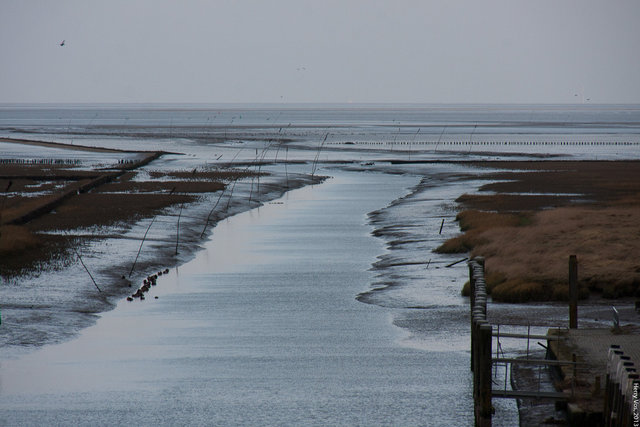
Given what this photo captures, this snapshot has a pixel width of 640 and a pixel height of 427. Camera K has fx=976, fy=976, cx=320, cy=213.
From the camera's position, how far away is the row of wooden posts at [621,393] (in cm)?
1370

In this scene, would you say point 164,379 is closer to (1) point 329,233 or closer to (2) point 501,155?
(1) point 329,233

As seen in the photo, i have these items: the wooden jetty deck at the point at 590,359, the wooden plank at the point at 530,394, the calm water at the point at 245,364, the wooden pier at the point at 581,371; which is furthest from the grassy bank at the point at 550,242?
the wooden plank at the point at 530,394

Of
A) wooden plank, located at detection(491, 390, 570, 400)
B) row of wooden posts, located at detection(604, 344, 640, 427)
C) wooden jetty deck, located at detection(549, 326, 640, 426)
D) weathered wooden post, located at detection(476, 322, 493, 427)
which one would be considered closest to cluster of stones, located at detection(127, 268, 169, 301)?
wooden jetty deck, located at detection(549, 326, 640, 426)

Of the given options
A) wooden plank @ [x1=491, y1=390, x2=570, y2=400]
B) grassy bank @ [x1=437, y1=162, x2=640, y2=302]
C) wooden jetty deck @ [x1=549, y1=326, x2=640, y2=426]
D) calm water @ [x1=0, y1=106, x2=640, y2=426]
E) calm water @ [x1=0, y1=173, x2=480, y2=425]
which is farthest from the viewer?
grassy bank @ [x1=437, y1=162, x2=640, y2=302]

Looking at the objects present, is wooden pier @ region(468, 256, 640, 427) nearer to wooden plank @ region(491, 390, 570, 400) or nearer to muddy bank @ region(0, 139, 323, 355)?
wooden plank @ region(491, 390, 570, 400)

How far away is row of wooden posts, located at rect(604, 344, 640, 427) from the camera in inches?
539

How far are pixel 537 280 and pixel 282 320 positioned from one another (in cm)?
826

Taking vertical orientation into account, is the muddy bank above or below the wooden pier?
below

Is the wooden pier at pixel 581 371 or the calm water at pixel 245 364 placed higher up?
the wooden pier at pixel 581 371

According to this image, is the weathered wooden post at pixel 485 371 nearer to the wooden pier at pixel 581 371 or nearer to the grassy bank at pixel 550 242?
the wooden pier at pixel 581 371

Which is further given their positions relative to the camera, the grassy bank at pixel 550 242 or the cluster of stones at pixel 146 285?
the cluster of stones at pixel 146 285

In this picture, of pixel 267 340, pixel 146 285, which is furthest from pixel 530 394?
pixel 146 285

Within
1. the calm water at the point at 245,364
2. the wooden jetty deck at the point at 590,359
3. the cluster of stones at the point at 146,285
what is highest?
the wooden jetty deck at the point at 590,359

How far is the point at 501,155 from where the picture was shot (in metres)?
108
